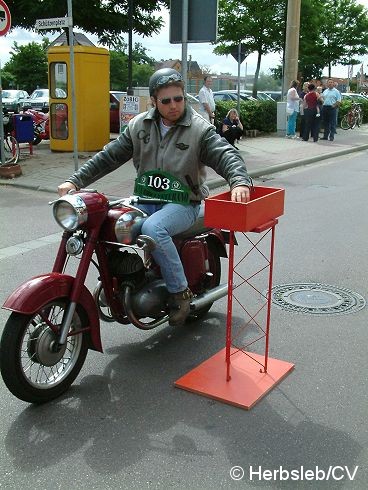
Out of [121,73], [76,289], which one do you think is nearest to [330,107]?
[76,289]

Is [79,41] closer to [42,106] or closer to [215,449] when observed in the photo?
[215,449]

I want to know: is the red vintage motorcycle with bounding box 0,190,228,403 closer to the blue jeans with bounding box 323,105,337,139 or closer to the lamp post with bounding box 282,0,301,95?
the blue jeans with bounding box 323,105,337,139

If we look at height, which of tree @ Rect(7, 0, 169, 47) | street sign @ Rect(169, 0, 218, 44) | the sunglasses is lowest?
the sunglasses

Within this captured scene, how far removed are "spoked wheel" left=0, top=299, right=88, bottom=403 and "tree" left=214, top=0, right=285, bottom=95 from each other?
1129 inches

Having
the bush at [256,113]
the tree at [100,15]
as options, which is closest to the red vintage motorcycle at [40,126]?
the tree at [100,15]

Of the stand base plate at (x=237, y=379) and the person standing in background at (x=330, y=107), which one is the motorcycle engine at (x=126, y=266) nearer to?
the stand base plate at (x=237, y=379)

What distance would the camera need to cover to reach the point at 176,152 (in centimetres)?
379

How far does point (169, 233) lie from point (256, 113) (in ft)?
54.5

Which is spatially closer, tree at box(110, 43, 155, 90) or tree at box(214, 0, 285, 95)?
tree at box(214, 0, 285, 95)

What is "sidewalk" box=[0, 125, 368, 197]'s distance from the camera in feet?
34.3

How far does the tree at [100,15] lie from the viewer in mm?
15305

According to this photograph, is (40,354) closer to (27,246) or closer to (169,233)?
(169,233)

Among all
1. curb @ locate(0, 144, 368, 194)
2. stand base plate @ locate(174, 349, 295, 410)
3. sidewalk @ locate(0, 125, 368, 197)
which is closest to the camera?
stand base plate @ locate(174, 349, 295, 410)

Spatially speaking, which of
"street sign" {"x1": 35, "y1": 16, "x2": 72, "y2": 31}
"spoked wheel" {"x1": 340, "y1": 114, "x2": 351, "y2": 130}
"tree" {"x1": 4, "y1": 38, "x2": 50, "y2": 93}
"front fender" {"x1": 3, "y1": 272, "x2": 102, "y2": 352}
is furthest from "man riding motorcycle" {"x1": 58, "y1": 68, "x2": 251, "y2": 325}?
"tree" {"x1": 4, "y1": 38, "x2": 50, "y2": 93}
